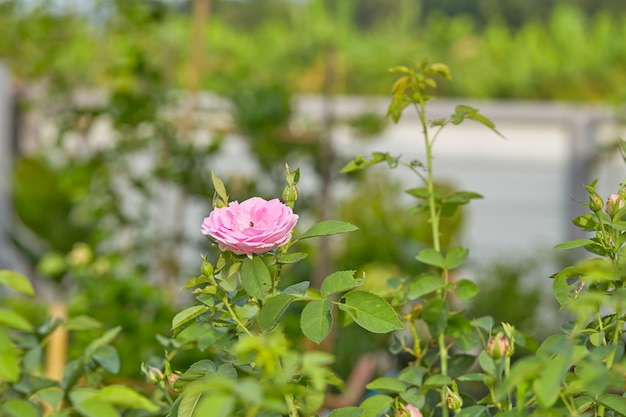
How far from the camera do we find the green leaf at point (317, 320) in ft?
2.10

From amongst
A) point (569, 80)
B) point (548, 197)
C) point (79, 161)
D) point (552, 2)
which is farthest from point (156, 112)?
point (552, 2)

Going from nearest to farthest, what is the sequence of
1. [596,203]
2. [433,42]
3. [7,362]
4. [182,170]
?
[7,362]
[596,203]
[182,170]
[433,42]

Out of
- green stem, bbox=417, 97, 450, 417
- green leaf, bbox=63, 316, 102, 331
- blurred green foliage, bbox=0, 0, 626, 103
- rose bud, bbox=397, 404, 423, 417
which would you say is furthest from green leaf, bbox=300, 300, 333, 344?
blurred green foliage, bbox=0, 0, 626, 103

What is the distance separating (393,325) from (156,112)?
75.8 inches

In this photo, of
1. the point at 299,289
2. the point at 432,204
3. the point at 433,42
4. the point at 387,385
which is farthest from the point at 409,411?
the point at 433,42

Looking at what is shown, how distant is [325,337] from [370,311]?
0.12 ft

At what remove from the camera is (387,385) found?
724 mm

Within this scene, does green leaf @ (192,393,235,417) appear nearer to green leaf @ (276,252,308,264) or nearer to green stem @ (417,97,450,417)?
green leaf @ (276,252,308,264)

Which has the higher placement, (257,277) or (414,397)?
(257,277)

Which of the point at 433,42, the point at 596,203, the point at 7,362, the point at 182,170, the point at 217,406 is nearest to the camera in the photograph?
the point at 217,406

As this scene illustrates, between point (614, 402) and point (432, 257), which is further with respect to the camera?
point (432, 257)

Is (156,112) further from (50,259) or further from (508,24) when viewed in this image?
(508,24)

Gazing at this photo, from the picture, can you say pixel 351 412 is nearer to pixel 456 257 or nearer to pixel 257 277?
pixel 257 277

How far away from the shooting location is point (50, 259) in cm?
218
